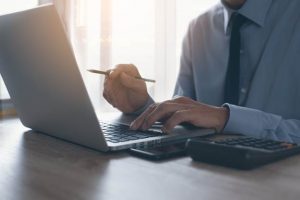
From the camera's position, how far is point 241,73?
1.26 m

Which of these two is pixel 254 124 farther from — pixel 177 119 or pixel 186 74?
pixel 186 74

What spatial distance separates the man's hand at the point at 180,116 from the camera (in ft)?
2.56

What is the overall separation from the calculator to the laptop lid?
154 mm

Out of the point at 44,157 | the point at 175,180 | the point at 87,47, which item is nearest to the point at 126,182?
the point at 175,180

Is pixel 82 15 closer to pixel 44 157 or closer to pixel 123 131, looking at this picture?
pixel 123 131

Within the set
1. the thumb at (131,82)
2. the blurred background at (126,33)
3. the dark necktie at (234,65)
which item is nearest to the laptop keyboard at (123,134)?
the thumb at (131,82)

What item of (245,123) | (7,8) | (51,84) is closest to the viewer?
(51,84)

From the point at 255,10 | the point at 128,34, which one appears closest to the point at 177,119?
the point at 255,10

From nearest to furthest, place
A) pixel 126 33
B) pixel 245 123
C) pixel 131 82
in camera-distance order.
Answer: pixel 245 123 → pixel 131 82 → pixel 126 33

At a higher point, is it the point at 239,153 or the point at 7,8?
the point at 7,8

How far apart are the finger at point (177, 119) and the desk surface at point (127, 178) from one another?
14 centimetres

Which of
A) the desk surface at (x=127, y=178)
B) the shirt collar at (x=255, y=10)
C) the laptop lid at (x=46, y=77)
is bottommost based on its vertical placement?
the desk surface at (x=127, y=178)

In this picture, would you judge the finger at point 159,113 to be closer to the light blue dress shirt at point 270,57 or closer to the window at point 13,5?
the light blue dress shirt at point 270,57

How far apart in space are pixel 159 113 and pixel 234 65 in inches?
18.0
